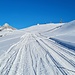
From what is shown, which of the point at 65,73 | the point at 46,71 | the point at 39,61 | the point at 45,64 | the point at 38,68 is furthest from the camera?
the point at 39,61

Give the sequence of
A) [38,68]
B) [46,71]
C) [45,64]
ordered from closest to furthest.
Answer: [46,71] < [38,68] < [45,64]

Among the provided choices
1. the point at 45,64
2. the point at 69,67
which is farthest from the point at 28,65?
the point at 69,67

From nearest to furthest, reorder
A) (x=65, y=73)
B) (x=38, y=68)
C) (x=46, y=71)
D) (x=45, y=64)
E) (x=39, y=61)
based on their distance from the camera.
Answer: (x=65, y=73)
(x=46, y=71)
(x=38, y=68)
(x=45, y=64)
(x=39, y=61)

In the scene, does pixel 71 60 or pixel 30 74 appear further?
pixel 71 60

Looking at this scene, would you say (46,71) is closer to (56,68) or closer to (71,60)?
(56,68)

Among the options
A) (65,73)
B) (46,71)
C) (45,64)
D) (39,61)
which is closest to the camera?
(65,73)

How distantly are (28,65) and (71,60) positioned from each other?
4.52 feet

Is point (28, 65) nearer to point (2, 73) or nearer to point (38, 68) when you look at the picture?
point (38, 68)

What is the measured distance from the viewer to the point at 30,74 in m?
5.47

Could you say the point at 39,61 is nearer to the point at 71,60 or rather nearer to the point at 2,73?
the point at 71,60

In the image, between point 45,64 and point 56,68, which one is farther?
point 45,64

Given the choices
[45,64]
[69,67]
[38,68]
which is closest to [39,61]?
[45,64]

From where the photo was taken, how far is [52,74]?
5.29 meters

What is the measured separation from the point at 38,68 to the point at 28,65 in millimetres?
581
